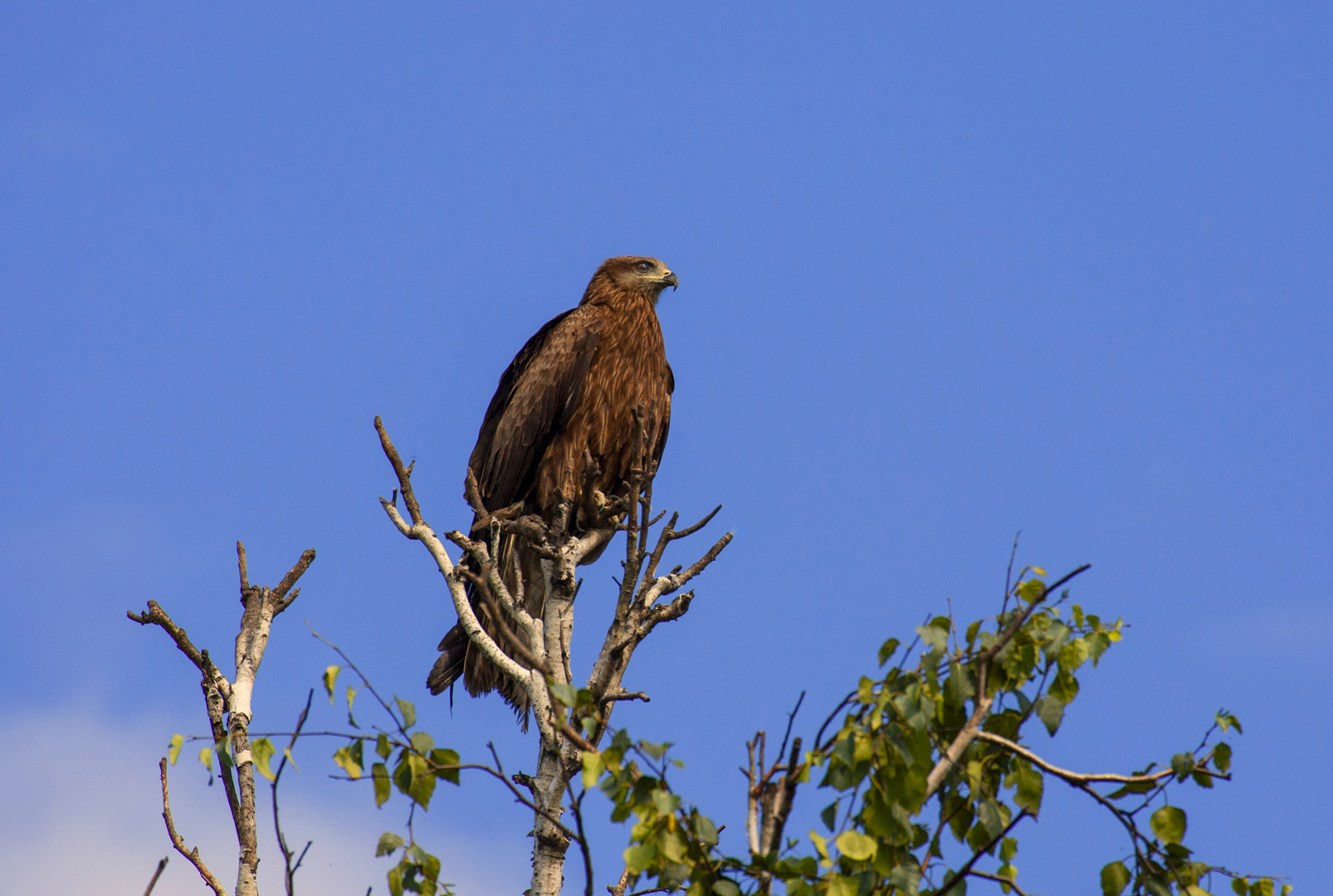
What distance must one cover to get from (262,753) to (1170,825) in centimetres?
225

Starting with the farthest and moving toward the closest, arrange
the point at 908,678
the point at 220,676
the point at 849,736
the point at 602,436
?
the point at 602,436 < the point at 220,676 < the point at 908,678 < the point at 849,736

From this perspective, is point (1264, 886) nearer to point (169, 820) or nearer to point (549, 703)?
point (549, 703)

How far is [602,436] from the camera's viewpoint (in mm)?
7750

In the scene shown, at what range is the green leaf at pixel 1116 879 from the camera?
10.3 ft

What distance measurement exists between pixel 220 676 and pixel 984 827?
3614 mm

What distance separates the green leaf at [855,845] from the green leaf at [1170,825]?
789 mm

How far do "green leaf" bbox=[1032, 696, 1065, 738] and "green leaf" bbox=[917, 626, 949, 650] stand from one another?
1.05 ft

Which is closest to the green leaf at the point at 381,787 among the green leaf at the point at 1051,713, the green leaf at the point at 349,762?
the green leaf at the point at 349,762

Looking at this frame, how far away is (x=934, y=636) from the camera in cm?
294

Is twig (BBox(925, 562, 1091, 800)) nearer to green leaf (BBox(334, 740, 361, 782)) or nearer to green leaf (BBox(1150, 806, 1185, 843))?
green leaf (BBox(1150, 806, 1185, 843))

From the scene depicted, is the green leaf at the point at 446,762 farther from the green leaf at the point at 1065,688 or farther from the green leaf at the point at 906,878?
the green leaf at the point at 1065,688

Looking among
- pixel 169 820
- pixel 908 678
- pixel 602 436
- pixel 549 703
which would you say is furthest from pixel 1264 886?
pixel 602 436

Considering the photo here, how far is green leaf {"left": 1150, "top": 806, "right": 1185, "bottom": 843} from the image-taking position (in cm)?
303

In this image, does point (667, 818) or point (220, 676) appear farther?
point (220, 676)
